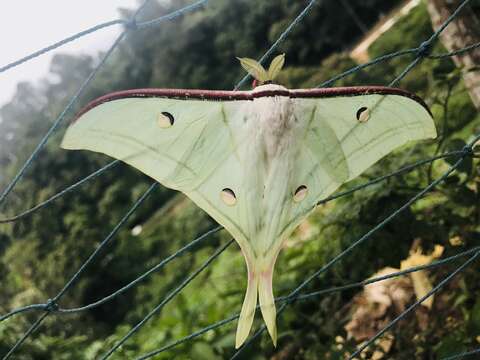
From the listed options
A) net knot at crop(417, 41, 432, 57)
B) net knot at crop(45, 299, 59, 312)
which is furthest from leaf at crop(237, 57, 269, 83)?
net knot at crop(45, 299, 59, 312)

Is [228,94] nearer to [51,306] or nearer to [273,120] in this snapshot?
[273,120]

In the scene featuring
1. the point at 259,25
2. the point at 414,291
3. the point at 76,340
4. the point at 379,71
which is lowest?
the point at 414,291

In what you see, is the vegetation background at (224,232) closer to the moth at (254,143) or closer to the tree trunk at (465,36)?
the tree trunk at (465,36)

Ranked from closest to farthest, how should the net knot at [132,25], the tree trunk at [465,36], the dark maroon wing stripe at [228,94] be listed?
the dark maroon wing stripe at [228,94] → the net knot at [132,25] → the tree trunk at [465,36]

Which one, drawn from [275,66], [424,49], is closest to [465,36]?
[424,49]

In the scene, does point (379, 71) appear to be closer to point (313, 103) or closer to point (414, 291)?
point (414, 291)

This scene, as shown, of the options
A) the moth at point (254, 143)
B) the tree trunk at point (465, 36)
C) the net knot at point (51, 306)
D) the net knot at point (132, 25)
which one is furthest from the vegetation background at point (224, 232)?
the net knot at point (132, 25)

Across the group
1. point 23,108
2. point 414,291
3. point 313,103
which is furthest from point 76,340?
point 23,108

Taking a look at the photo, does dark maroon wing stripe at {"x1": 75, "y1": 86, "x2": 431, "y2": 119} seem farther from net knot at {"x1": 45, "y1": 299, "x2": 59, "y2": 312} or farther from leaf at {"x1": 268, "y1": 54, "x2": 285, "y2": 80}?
net knot at {"x1": 45, "y1": 299, "x2": 59, "y2": 312}

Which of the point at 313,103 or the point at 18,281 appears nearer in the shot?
the point at 313,103
